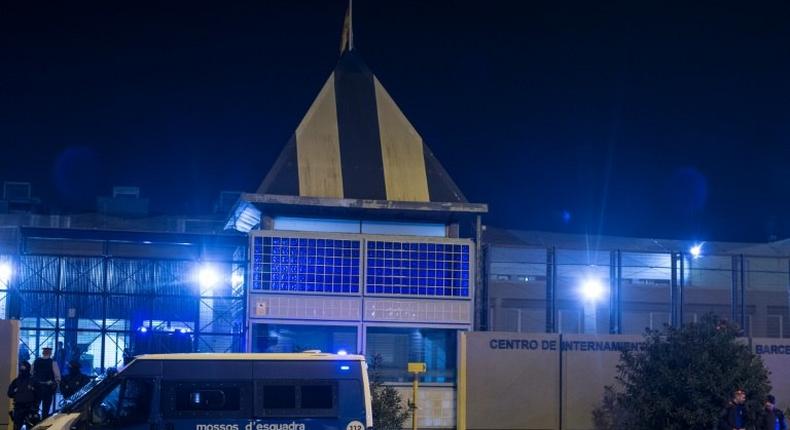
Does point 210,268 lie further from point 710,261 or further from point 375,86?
point 710,261

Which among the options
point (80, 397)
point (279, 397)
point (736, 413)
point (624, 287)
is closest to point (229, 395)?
point (279, 397)

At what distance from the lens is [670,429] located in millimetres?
18828

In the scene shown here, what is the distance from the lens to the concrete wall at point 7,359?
59.9ft

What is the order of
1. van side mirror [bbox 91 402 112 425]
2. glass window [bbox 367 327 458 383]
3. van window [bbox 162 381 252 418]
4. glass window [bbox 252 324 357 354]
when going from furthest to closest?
glass window [bbox 367 327 458 383]
glass window [bbox 252 324 357 354]
van window [bbox 162 381 252 418]
van side mirror [bbox 91 402 112 425]

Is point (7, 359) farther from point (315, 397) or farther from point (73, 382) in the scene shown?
point (315, 397)

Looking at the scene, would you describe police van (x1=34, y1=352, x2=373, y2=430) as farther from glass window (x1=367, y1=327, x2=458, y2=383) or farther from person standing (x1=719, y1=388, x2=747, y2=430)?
glass window (x1=367, y1=327, x2=458, y2=383)

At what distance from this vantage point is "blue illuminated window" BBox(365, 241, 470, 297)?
2162cm

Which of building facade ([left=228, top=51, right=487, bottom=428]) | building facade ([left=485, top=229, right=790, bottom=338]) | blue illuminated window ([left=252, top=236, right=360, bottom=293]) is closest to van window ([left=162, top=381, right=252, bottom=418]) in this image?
building facade ([left=228, top=51, right=487, bottom=428])

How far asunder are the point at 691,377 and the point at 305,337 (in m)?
8.32

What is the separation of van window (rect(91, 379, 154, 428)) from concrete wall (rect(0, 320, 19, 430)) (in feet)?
21.6

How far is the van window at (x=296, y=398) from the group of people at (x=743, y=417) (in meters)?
7.94

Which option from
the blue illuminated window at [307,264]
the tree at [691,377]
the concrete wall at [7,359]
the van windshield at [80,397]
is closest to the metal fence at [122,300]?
the blue illuminated window at [307,264]

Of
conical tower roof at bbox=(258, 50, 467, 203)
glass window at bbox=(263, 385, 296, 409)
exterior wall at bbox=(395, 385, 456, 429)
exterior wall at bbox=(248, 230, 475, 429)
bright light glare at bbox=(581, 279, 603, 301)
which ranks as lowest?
exterior wall at bbox=(395, 385, 456, 429)

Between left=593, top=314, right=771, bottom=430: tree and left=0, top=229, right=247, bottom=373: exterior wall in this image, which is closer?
left=593, top=314, right=771, bottom=430: tree
